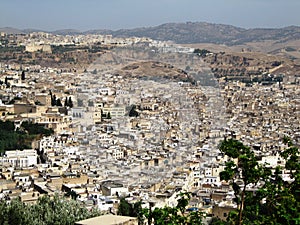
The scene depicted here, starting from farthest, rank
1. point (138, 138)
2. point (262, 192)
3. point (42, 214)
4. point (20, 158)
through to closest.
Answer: point (20, 158)
point (138, 138)
point (42, 214)
point (262, 192)

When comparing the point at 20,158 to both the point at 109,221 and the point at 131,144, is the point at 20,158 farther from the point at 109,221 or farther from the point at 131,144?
the point at 109,221

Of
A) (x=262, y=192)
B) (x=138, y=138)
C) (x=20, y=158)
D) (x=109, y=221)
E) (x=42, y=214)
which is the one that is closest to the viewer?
(x=262, y=192)

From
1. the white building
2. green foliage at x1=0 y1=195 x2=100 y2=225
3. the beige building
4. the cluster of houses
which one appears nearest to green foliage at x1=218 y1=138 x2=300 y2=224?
the beige building

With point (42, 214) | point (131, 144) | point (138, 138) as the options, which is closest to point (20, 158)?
point (131, 144)

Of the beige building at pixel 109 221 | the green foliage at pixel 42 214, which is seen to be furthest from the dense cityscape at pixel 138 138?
the green foliage at pixel 42 214

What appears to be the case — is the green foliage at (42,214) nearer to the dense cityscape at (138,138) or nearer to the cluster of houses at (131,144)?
the dense cityscape at (138,138)

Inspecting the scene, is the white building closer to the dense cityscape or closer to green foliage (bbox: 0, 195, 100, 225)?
the dense cityscape

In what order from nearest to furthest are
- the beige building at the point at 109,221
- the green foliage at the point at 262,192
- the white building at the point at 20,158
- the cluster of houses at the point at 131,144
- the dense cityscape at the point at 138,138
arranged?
the green foliage at the point at 262,192 → the beige building at the point at 109,221 → the dense cityscape at the point at 138,138 → the cluster of houses at the point at 131,144 → the white building at the point at 20,158

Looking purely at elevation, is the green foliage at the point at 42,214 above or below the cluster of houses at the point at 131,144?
above

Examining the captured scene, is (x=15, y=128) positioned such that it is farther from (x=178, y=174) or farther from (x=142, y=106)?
(x=178, y=174)
